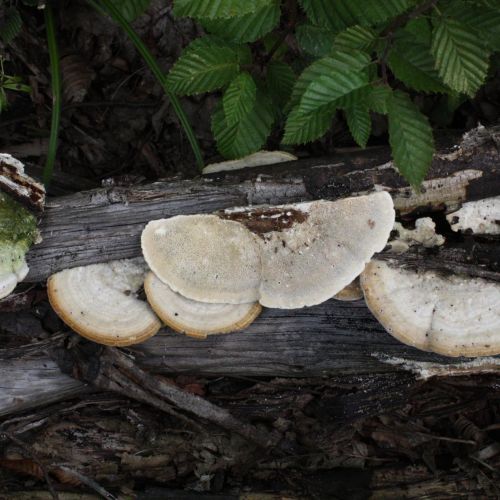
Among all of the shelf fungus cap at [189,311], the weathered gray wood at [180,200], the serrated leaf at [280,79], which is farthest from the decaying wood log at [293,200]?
the serrated leaf at [280,79]

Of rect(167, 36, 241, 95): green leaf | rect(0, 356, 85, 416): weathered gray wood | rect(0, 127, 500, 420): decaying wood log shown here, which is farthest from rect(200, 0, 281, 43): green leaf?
rect(0, 356, 85, 416): weathered gray wood

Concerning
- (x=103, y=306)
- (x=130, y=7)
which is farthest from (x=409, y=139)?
(x=130, y=7)

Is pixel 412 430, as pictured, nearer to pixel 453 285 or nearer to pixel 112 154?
pixel 453 285

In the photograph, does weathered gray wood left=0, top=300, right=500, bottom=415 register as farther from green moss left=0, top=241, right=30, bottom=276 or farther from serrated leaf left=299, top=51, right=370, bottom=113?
serrated leaf left=299, top=51, right=370, bottom=113

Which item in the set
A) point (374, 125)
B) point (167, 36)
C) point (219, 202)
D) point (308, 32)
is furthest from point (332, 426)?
point (167, 36)

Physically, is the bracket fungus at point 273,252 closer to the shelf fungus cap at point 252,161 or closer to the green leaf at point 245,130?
the shelf fungus cap at point 252,161
